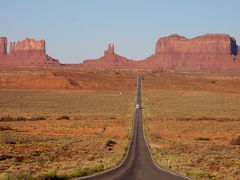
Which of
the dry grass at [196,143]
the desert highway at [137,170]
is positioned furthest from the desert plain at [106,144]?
the desert highway at [137,170]

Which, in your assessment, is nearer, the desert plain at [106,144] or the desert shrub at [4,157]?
the desert plain at [106,144]

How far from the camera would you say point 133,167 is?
2209 centimetres

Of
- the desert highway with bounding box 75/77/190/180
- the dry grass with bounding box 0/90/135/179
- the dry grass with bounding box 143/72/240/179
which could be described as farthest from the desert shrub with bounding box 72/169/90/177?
the dry grass with bounding box 143/72/240/179

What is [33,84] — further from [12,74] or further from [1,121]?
[1,121]

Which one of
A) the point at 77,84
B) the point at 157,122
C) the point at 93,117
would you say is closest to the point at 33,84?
the point at 77,84

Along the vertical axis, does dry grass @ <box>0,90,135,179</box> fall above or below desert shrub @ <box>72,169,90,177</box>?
below

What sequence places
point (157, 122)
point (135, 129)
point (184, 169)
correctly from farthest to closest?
1. point (157, 122)
2. point (135, 129)
3. point (184, 169)

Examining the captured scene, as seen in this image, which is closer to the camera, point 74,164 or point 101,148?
point 74,164

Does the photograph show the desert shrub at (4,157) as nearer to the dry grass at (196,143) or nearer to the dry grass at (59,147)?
the dry grass at (59,147)

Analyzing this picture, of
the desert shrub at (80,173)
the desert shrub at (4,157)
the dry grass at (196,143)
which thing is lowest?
the dry grass at (196,143)

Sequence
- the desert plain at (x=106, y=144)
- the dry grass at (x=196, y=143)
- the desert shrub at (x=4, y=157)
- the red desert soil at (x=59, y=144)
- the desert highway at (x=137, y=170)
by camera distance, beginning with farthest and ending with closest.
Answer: the desert shrub at (x=4, y=157), the dry grass at (x=196, y=143), the desert plain at (x=106, y=144), the red desert soil at (x=59, y=144), the desert highway at (x=137, y=170)

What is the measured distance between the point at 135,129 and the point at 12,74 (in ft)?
416

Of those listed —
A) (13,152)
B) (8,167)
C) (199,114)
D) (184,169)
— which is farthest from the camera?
Result: (199,114)

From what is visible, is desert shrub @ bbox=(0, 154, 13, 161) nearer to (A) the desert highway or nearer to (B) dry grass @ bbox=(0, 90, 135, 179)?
(B) dry grass @ bbox=(0, 90, 135, 179)
